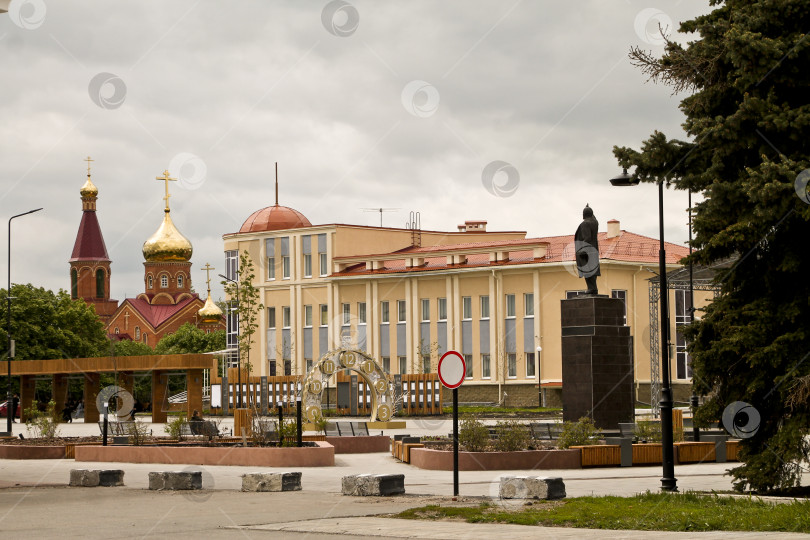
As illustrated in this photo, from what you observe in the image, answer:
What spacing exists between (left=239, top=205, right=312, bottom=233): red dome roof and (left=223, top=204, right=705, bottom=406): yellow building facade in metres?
0.12

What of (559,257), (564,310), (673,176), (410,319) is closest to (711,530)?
(673,176)

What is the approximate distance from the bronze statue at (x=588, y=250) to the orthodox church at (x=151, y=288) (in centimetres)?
Result: 9496

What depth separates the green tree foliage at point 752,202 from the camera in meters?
18.6

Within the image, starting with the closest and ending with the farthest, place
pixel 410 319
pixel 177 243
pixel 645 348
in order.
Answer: pixel 645 348 → pixel 410 319 → pixel 177 243

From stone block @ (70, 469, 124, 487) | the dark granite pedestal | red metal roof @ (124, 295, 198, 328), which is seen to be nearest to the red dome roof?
red metal roof @ (124, 295, 198, 328)

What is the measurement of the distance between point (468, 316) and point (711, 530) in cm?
6480

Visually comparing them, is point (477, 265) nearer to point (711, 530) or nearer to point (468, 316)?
point (468, 316)

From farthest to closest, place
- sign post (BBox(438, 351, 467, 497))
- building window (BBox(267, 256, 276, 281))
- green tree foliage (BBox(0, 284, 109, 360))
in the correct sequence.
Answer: building window (BBox(267, 256, 276, 281))
green tree foliage (BBox(0, 284, 109, 360))
sign post (BBox(438, 351, 467, 497))

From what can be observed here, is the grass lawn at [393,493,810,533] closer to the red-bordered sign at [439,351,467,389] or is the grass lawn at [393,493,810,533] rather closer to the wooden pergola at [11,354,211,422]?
the red-bordered sign at [439,351,467,389]

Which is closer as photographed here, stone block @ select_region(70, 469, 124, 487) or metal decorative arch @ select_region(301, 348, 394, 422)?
stone block @ select_region(70, 469, 124, 487)

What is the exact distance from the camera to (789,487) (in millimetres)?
18969

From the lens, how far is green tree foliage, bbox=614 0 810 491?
18.6 metres

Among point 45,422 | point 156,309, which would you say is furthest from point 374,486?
point 156,309

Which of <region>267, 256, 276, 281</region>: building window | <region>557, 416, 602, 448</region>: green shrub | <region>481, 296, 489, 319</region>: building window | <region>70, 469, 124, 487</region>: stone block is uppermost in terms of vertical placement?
<region>267, 256, 276, 281</region>: building window
